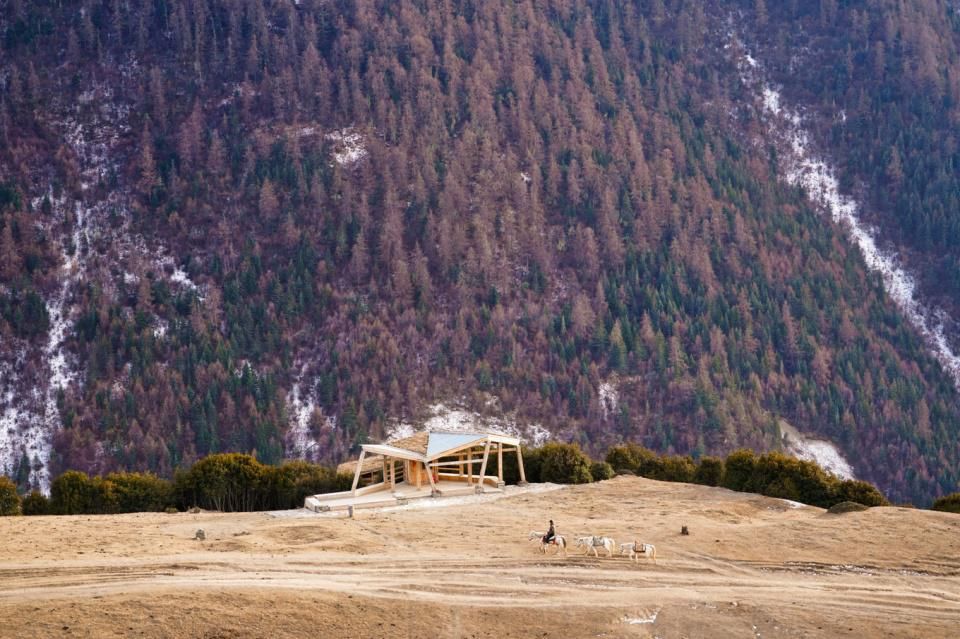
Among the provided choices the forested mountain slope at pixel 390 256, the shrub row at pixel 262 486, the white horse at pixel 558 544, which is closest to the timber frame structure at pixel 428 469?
the shrub row at pixel 262 486

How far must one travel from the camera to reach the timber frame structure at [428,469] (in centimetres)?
7744

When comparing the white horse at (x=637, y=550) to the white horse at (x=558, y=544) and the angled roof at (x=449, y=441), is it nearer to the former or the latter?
the white horse at (x=558, y=544)

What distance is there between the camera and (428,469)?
79.1 m

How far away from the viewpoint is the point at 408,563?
55.4 metres

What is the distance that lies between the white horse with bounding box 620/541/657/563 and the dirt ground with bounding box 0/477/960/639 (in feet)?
2.48

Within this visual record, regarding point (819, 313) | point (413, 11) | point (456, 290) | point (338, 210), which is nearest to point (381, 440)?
point (456, 290)

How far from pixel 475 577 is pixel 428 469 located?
26.1 meters

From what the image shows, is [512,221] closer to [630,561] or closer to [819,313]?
[819,313]

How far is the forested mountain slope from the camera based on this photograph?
14325cm

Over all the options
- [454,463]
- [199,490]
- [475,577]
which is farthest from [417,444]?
[475,577]

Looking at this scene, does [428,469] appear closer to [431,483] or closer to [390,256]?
[431,483]

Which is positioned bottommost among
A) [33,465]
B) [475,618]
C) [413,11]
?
[475,618]

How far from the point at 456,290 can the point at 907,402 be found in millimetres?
56971

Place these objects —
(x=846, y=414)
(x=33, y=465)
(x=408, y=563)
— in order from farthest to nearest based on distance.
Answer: (x=846, y=414)
(x=33, y=465)
(x=408, y=563)
